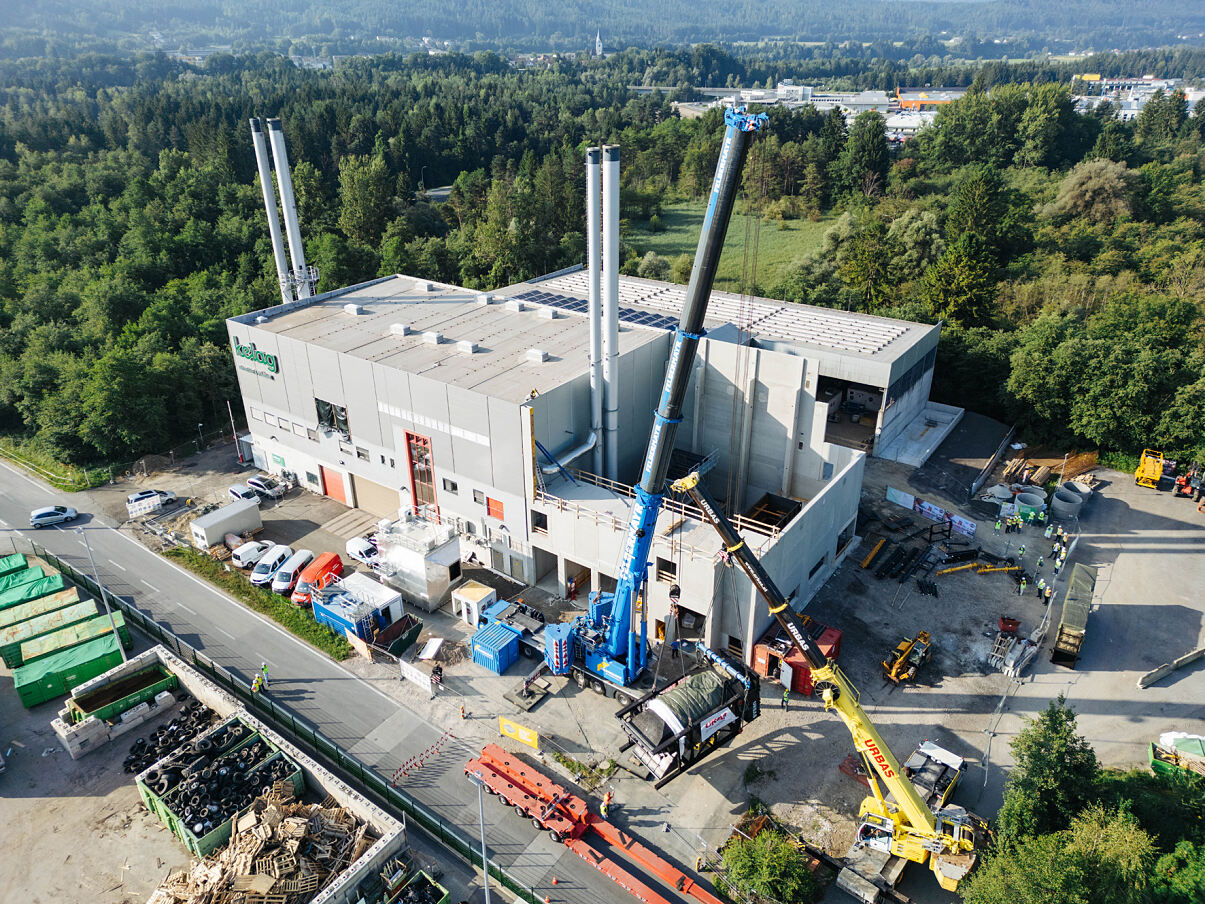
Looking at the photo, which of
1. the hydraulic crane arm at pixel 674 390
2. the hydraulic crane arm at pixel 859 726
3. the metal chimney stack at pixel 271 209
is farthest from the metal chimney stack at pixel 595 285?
the metal chimney stack at pixel 271 209

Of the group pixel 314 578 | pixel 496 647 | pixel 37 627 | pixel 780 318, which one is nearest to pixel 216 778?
pixel 496 647

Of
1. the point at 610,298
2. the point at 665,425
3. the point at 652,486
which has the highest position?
the point at 610,298

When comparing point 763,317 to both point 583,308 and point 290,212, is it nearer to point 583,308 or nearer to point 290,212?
point 583,308

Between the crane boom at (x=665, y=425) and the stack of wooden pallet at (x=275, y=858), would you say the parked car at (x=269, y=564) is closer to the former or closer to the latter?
the stack of wooden pallet at (x=275, y=858)

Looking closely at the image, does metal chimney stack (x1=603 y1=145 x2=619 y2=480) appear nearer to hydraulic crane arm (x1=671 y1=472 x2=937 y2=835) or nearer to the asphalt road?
hydraulic crane arm (x1=671 y1=472 x2=937 y2=835)

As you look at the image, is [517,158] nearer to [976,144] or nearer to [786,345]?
[976,144]

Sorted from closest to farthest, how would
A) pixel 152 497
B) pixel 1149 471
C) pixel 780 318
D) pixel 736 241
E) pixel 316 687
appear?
pixel 316 687
pixel 152 497
pixel 1149 471
pixel 780 318
pixel 736 241
